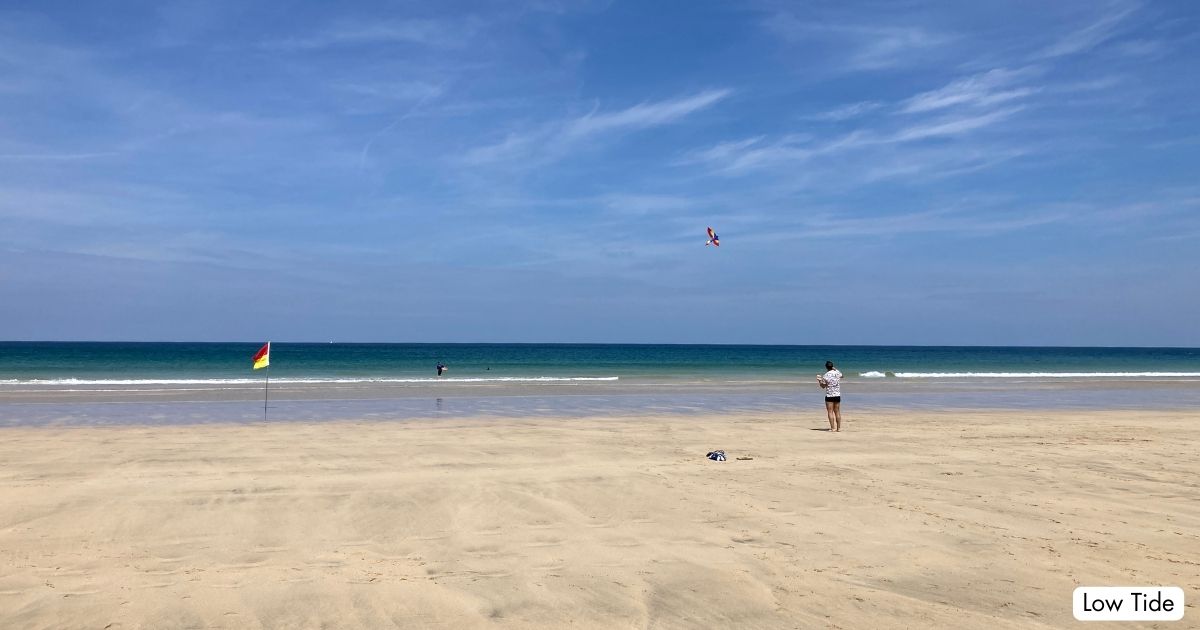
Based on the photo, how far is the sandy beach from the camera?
579 cm

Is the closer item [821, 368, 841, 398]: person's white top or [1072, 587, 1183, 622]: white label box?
[1072, 587, 1183, 622]: white label box

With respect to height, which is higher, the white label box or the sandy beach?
the sandy beach

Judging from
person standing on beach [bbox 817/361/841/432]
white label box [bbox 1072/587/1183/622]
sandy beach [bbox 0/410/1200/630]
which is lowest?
white label box [bbox 1072/587/1183/622]

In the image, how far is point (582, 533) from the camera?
799cm

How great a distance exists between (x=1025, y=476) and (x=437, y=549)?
839cm

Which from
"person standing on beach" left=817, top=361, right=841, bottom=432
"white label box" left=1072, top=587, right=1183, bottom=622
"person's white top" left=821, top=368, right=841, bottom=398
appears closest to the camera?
"white label box" left=1072, top=587, right=1183, bottom=622

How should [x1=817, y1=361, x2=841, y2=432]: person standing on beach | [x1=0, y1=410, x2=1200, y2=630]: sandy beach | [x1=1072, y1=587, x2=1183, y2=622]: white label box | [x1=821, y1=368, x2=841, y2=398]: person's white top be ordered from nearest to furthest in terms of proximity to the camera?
[x1=1072, y1=587, x2=1183, y2=622]: white label box, [x1=0, y1=410, x2=1200, y2=630]: sandy beach, [x1=817, y1=361, x2=841, y2=432]: person standing on beach, [x1=821, y1=368, x2=841, y2=398]: person's white top

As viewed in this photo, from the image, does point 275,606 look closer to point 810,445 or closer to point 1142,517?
point 1142,517

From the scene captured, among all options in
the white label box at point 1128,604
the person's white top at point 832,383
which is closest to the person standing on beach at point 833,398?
the person's white top at point 832,383

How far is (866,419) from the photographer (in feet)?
68.4

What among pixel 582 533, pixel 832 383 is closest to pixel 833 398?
pixel 832 383

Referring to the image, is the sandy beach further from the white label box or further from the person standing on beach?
the person standing on beach

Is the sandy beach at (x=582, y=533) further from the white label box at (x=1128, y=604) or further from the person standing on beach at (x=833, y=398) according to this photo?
the person standing on beach at (x=833, y=398)

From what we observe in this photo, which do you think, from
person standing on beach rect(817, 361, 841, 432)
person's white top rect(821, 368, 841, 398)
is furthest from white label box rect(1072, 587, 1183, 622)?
person's white top rect(821, 368, 841, 398)
